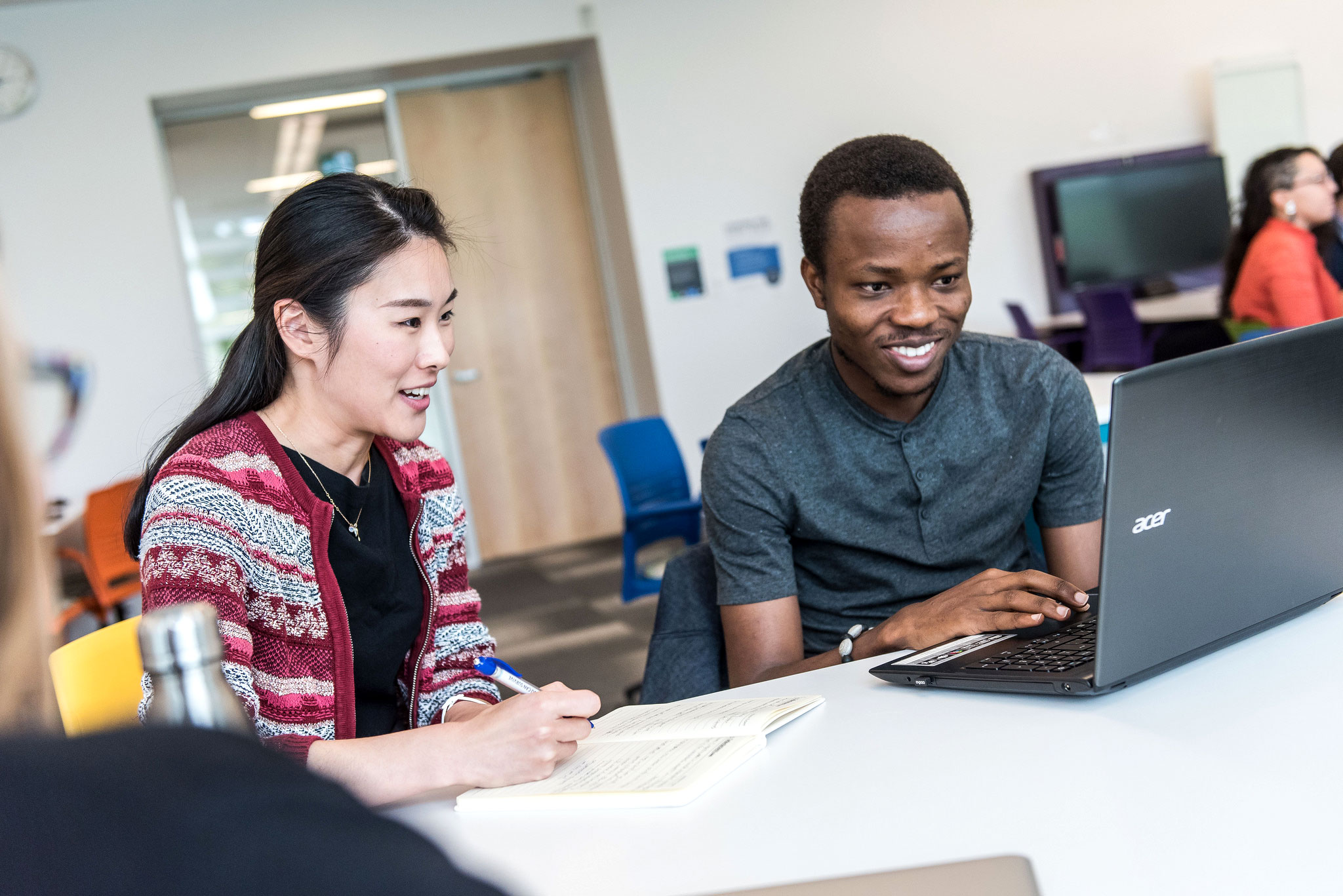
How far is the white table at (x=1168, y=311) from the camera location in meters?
5.74

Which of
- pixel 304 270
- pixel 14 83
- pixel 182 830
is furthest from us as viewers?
pixel 14 83

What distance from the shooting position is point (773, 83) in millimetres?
6152

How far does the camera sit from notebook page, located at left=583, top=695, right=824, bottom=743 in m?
1.09

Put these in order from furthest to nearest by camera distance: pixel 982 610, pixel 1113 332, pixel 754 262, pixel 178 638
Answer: pixel 754 262 < pixel 1113 332 < pixel 982 610 < pixel 178 638

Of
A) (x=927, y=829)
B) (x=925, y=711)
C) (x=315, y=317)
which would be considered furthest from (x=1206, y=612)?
(x=315, y=317)

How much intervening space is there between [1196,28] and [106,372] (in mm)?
6348

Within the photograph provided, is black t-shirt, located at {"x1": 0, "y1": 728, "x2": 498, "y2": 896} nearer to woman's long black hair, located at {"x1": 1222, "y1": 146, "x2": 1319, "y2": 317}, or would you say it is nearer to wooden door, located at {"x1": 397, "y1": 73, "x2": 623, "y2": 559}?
woman's long black hair, located at {"x1": 1222, "y1": 146, "x2": 1319, "y2": 317}

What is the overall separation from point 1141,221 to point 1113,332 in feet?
4.42

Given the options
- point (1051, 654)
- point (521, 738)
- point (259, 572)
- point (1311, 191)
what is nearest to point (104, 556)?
point (259, 572)

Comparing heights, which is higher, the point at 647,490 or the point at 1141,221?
the point at 1141,221

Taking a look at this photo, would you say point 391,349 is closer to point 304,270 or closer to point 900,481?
point 304,270

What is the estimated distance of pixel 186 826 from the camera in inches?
12.8

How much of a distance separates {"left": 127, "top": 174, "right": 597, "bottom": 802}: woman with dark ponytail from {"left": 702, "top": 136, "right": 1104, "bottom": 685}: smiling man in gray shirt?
0.42m

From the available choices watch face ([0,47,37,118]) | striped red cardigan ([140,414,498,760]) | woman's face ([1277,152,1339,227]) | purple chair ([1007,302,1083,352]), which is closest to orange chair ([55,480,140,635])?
watch face ([0,47,37,118])
